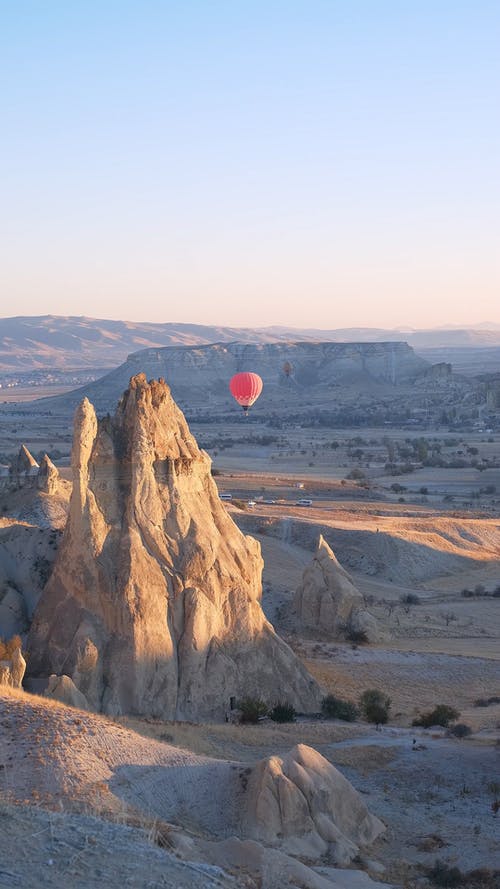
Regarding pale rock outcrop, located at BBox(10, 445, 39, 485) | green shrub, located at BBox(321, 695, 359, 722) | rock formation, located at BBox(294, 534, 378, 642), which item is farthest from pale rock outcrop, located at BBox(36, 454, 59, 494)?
green shrub, located at BBox(321, 695, 359, 722)

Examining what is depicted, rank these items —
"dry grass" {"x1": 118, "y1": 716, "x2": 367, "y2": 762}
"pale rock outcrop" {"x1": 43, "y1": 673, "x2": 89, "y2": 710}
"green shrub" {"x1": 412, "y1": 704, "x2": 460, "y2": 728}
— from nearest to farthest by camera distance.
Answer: "dry grass" {"x1": 118, "y1": 716, "x2": 367, "y2": 762}, "pale rock outcrop" {"x1": 43, "y1": 673, "x2": 89, "y2": 710}, "green shrub" {"x1": 412, "y1": 704, "x2": 460, "y2": 728}

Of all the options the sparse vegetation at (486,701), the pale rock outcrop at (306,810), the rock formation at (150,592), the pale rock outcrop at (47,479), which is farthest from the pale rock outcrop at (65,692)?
the pale rock outcrop at (47,479)

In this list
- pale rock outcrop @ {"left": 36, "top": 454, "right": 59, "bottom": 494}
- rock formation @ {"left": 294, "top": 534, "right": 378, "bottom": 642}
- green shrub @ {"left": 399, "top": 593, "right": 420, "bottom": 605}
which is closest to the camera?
rock formation @ {"left": 294, "top": 534, "right": 378, "bottom": 642}

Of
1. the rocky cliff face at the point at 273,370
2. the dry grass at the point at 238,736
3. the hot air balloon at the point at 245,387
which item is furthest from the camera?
the rocky cliff face at the point at 273,370

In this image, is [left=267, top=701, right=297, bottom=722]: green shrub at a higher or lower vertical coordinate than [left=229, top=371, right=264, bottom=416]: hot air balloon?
lower

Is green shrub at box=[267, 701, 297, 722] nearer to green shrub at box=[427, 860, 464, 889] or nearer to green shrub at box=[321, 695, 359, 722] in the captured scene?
green shrub at box=[321, 695, 359, 722]

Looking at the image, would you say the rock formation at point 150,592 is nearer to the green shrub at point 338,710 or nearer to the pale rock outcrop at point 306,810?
the green shrub at point 338,710
